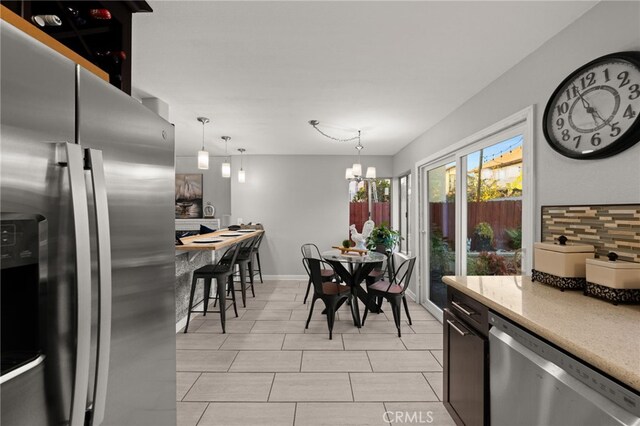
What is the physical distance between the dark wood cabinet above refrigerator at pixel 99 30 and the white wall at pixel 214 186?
16.1 ft

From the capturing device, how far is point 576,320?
1.22 metres

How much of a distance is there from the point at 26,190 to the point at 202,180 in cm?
616

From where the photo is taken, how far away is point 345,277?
4066 mm

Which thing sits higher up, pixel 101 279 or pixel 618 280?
pixel 101 279

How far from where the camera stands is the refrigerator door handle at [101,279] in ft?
2.58

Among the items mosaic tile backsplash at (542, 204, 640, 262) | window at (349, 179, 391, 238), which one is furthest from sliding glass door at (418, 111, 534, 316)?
window at (349, 179, 391, 238)

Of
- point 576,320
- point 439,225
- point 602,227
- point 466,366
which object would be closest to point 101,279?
point 576,320

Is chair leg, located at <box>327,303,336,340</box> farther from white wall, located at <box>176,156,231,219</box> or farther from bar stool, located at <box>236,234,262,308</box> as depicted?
white wall, located at <box>176,156,231,219</box>

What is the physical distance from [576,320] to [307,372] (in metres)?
2.06

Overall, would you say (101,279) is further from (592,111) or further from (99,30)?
(592,111)

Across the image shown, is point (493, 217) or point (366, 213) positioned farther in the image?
point (366, 213)

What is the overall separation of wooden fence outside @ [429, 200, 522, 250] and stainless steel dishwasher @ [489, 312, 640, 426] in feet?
4.58

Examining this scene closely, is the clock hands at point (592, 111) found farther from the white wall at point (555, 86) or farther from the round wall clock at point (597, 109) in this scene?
the white wall at point (555, 86)

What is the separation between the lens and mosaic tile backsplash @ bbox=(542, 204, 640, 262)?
1.47 meters
